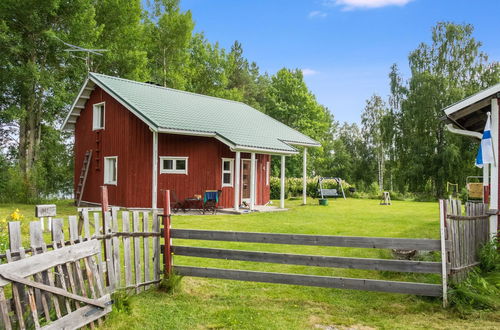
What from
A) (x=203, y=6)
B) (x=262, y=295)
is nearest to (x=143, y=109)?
(x=262, y=295)

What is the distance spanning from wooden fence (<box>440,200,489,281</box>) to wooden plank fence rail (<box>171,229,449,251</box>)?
0.39 m

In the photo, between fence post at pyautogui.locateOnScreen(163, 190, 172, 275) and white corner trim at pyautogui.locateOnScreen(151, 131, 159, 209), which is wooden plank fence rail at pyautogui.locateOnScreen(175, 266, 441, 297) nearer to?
fence post at pyautogui.locateOnScreen(163, 190, 172, 275)

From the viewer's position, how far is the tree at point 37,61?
25.2 meters

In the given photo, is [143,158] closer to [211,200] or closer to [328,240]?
[211,200]

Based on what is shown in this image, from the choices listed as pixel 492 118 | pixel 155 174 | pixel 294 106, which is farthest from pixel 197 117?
pixel 294 106

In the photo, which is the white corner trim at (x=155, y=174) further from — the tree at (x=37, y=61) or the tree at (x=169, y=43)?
the tree at (x=169, y=43)

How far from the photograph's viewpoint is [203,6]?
41.3m

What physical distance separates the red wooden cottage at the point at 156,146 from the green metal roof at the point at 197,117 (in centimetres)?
5

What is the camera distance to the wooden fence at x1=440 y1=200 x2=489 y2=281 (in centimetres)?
574

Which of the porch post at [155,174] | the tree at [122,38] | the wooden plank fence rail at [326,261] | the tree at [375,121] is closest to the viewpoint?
the wooden plank fence rail at [326,261]

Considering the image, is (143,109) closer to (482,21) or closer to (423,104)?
(423,104)

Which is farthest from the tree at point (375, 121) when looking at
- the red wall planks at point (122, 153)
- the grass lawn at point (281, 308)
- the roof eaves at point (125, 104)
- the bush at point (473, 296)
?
the bush at point (473, 296)

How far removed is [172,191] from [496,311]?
13848 mm

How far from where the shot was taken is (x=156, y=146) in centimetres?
1700
